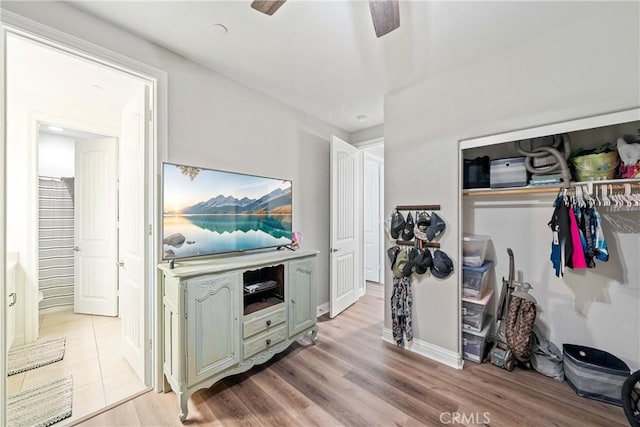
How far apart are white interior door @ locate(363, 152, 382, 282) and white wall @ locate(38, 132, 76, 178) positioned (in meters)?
4.61

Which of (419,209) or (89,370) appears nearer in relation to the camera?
(89,370)

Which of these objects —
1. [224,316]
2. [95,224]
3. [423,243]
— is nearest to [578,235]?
[423,243]

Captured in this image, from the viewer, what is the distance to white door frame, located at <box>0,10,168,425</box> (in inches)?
55.0

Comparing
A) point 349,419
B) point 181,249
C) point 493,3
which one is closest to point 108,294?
point 181,249

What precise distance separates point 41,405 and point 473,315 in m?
3.37

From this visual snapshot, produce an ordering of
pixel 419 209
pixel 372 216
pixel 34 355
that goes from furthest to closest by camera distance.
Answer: pixel 372 216 → pixel 419 209 → pixel 34 355

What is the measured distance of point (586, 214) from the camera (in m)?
1.81

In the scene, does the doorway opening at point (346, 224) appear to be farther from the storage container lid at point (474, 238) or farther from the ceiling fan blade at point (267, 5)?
the ceiling fan blade at point (267, 5)

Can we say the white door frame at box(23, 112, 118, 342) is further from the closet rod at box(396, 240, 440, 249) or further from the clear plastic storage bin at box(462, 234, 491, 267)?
the clear plastic storage bin at box(462, 234, 491, 267)

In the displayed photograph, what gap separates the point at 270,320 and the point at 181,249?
0.94 metres

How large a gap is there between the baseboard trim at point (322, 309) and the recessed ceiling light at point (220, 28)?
9.87 feet

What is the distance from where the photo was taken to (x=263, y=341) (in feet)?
7.00

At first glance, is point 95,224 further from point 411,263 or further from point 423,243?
point 423,243

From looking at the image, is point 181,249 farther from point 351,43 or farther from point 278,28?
point 351,43
